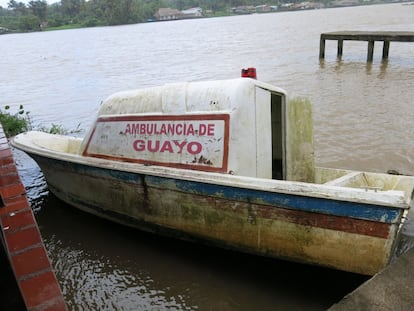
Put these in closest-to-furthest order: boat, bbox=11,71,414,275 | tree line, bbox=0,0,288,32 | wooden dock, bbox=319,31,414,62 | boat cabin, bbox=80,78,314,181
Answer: boat, bbox=11,71,414,275, boat cabin, bbox=80,78,314,181, wooden dock, bbox=319,31,414,62, tree line, bbox=0,0,288,32

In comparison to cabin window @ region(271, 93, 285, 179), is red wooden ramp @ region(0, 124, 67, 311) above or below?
above

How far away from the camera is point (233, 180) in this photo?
13.4 feet

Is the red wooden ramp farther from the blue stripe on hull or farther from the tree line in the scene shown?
the tree line

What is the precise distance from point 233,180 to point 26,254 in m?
2.32

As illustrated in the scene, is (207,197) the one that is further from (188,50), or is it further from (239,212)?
(188,50)

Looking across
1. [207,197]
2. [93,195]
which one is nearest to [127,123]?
[93,195]

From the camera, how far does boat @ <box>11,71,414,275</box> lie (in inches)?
144

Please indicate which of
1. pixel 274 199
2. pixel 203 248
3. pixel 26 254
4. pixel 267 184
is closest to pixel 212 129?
pixel 267 184

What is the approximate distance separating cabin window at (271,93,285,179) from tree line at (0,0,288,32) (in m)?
84.6

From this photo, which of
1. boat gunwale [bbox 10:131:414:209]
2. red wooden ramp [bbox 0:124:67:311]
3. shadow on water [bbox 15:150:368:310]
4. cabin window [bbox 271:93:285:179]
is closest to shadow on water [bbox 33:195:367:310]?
shadow on water [bbox 15:150:368:310]

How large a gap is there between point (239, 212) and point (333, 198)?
990 millimetres

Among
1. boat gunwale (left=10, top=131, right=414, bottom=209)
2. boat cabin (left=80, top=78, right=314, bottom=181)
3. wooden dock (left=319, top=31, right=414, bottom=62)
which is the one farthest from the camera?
wooden dock (left=319, top=31, right=414, bottom=62)

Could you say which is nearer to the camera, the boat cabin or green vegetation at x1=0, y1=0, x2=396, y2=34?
the boat cabin

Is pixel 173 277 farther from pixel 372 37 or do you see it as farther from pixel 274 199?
pixel 372 37
